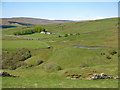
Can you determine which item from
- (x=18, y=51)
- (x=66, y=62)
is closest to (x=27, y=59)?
(x=18, y=51)

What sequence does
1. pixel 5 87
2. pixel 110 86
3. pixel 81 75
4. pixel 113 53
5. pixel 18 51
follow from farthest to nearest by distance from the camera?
pixel 18 51 → pixel 113 53 → pixel 81 75 → pixel 110 86 → pixel 5 87

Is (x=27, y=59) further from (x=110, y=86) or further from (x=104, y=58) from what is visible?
(x=110, y=86)

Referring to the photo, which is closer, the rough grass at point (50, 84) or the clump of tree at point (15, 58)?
the rough grass at point (50, 84)

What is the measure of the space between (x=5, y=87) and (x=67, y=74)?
1693 cm

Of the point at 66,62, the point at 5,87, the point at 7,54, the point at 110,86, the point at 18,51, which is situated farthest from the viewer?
the point at 18,51

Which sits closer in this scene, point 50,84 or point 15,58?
point 50,84

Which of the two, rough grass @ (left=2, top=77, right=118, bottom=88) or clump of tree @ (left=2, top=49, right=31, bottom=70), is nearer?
rough grass @ (left=2, top=77, right=118, bottom=88)

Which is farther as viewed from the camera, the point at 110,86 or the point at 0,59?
the point at 0,59

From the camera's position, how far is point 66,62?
215ft

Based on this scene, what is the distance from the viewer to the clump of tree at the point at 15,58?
2751 inches

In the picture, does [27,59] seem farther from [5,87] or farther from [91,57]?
[5,87]

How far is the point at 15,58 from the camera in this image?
7888cm

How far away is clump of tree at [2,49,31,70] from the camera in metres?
69.9

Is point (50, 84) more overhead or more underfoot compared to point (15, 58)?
more overhead
